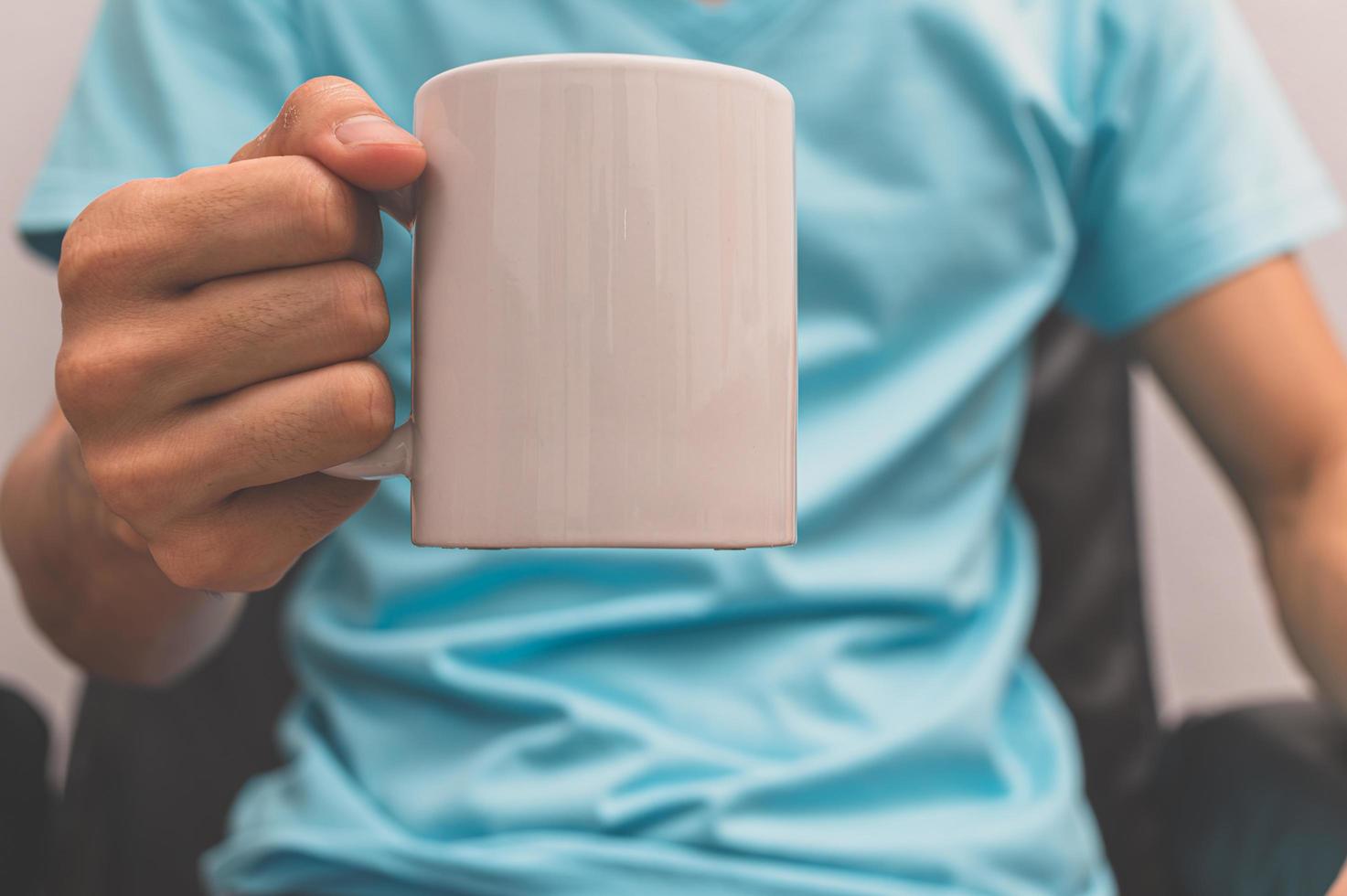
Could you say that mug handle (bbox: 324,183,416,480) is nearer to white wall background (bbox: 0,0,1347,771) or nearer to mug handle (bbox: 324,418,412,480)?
mug handle (bbox: 324,418,412,480)

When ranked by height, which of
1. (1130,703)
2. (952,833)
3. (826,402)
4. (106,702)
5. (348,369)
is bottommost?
(1130,703)

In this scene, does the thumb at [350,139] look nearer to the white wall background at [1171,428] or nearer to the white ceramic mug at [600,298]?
the white ceramic mug at [600,298]

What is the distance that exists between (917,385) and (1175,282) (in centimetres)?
22

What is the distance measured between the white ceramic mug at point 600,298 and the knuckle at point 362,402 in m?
0.02

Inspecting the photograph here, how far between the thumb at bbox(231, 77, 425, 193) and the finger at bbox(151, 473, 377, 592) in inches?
5.0

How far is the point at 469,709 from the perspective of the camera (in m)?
0.69

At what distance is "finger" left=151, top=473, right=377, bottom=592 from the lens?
1.44 feet

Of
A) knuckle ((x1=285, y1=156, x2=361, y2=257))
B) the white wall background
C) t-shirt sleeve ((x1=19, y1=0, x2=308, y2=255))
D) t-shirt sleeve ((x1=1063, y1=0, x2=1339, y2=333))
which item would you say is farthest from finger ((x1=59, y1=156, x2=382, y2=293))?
the white wall background

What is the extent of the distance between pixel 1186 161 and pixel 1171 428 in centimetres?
58

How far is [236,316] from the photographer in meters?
0.40

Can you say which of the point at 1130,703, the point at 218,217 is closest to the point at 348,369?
the point at 218,217

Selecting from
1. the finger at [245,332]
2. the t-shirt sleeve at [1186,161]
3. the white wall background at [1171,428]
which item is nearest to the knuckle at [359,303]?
the finger at [245,332]

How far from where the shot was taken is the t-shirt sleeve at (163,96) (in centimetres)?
67

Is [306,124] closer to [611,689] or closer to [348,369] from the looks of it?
[348,369]
